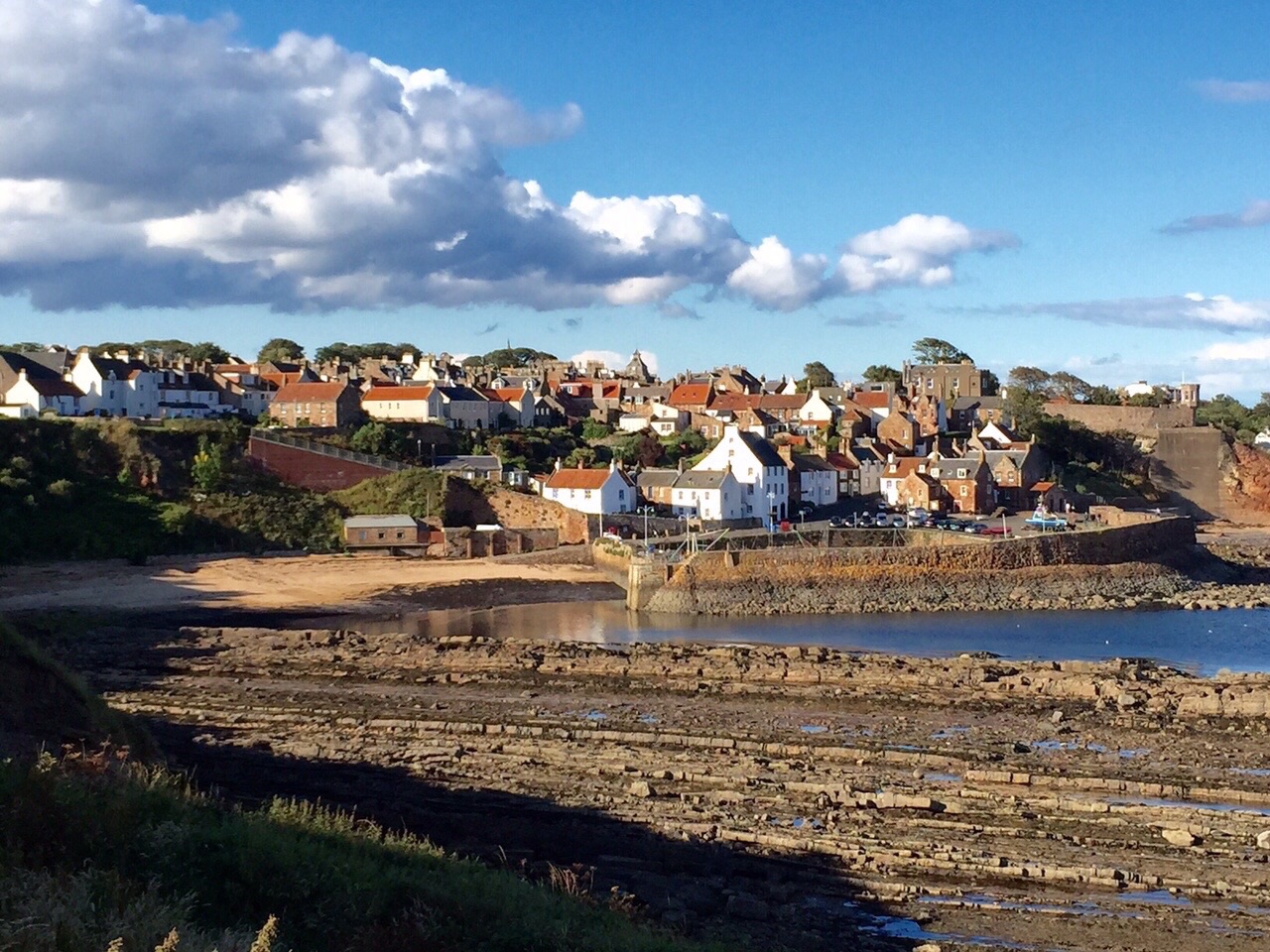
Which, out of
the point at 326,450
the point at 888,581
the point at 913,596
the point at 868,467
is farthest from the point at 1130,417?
the point at 326,450

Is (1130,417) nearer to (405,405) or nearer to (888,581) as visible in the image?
(405,405)

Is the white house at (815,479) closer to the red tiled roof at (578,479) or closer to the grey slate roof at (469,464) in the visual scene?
the red tiled roof at (578,479)

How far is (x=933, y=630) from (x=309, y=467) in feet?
95.8

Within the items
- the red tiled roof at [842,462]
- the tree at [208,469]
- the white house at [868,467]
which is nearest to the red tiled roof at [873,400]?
the white house at [868,467]

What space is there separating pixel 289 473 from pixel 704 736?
36678mm

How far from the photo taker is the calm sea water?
1350 inches

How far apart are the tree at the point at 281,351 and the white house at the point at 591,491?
5697 centimetres

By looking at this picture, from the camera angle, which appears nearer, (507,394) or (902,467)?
(902,467)

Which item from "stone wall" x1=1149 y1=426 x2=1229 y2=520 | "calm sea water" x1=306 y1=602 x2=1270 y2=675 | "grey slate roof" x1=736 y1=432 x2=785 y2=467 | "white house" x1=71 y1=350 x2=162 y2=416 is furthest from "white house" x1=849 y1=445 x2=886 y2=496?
"white house" x1=71 y1=350 x2=162 y2=416

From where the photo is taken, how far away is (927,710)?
2555 cm

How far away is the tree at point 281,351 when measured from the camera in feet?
344

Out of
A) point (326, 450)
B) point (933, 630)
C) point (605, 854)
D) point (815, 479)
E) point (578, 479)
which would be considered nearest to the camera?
point (605, 854)

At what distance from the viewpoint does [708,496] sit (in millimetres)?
53969

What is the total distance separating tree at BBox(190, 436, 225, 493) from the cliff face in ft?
187
